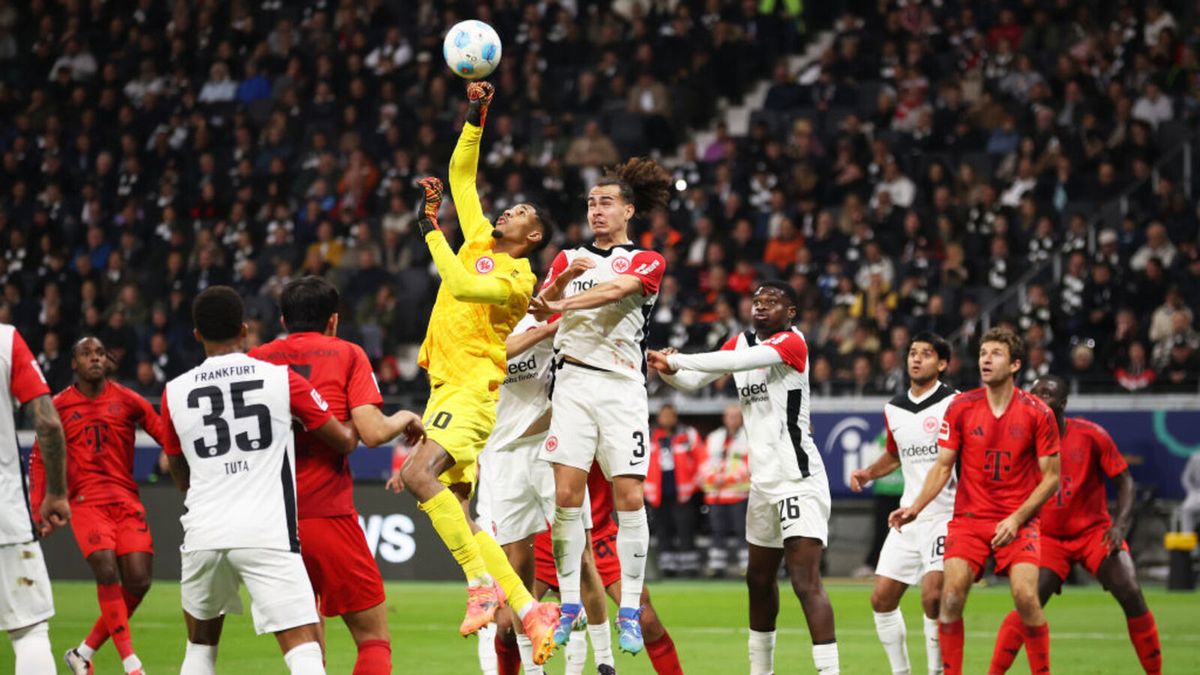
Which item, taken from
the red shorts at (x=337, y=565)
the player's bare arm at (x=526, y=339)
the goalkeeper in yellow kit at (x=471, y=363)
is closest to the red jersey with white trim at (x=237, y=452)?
the red shorts at (x=337, y=565)

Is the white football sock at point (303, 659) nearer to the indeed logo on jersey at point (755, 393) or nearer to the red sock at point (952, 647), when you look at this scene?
the indeed logo on jersey at point (755, 393)

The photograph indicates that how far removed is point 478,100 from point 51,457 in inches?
124

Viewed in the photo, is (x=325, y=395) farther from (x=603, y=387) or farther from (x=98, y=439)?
(x=98, y=439)

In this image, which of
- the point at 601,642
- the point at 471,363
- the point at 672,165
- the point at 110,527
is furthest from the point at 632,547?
the point at 672,165

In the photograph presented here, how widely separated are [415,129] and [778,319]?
58.1ft

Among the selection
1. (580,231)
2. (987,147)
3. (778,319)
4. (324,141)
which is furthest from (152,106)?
(778,319)

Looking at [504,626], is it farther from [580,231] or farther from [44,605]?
[580,231]

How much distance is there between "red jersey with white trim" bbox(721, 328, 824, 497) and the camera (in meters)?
9.73

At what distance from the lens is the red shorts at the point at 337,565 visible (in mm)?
7668

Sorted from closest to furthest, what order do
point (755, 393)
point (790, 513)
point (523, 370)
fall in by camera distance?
point (790, 513), point (755, 393), point (523, 370)

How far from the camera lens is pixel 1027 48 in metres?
24.1

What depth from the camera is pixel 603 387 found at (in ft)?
31.1

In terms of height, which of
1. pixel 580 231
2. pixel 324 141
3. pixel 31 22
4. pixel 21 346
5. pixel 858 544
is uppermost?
pixel 31 22

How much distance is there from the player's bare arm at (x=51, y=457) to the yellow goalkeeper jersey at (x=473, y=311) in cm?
234
